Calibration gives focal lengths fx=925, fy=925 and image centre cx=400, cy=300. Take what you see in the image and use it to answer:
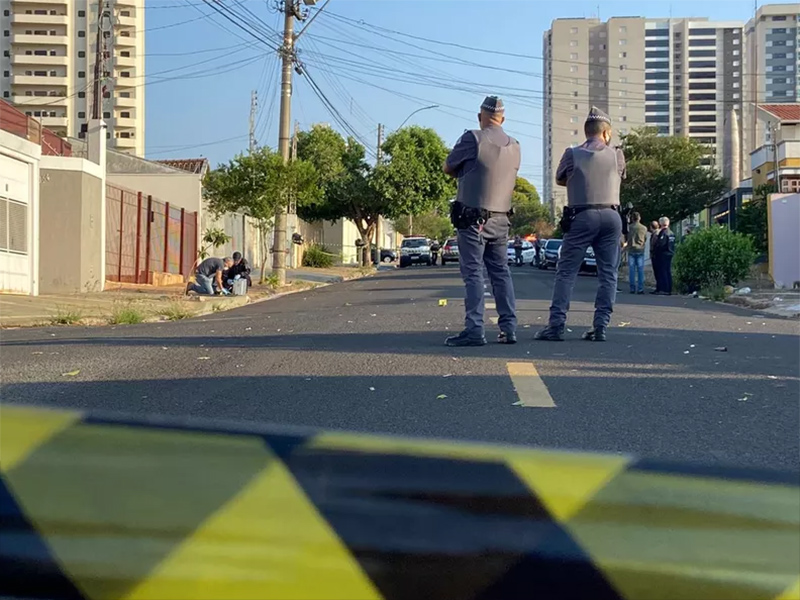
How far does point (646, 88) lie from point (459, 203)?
167 meters

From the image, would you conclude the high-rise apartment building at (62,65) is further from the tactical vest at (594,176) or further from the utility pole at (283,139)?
the tactical vest at (594,176)

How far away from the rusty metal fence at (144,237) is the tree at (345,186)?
16.8 metres

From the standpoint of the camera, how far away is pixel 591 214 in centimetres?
766

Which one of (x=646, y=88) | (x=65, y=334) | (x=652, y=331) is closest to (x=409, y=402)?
(x=652, y=331)

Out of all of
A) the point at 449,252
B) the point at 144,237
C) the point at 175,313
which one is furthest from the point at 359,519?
the point at 449,252

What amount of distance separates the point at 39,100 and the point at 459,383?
89009 millimetres

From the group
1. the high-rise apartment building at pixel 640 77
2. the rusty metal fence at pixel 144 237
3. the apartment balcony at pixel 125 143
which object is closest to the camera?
the rusty metal fence at pixel 144 237

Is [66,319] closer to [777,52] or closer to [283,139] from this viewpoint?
[283,139]

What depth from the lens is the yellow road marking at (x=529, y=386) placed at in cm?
511

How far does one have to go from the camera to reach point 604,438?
14.3 ft

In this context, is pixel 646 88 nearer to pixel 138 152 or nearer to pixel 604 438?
pixel 138 152

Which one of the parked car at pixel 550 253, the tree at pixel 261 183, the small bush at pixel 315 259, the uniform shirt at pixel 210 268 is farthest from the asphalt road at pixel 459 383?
the small bush at pixel 315 259

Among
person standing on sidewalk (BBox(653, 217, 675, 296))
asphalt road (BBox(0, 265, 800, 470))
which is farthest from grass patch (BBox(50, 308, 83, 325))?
person standing on sidewalk (BBox(653, 217, 675, 296))

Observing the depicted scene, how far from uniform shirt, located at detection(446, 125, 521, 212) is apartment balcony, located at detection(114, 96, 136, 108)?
83.6 metres
